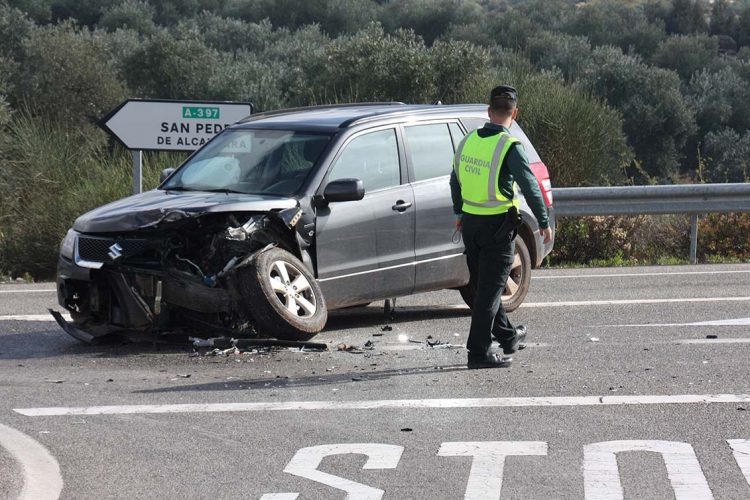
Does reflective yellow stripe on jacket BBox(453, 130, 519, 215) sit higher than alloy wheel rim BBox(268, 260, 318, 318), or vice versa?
reflective yellow stripe on jacket BBox(453, 130, 519, 215)

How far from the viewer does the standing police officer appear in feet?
26.9

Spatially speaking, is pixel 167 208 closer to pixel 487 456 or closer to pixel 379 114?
pixel 379 114

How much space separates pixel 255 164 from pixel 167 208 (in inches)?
46.9

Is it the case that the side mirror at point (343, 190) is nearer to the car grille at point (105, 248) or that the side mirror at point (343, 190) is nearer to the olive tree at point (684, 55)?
the car grille at point (105, 248)

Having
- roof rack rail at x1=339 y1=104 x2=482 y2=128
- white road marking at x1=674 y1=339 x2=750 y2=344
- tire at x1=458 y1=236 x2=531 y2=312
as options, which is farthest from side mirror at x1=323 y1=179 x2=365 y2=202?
white road marking at x1=674 y1=339 x2=750 y2=344

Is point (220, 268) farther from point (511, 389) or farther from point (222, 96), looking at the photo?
point (222, 96)

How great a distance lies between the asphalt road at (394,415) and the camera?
5.62 m

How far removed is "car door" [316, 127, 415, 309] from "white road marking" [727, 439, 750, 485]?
3.90 metres

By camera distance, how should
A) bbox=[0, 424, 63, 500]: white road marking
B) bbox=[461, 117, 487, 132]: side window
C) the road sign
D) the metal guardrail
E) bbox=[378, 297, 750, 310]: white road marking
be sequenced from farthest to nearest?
1. the metal guardrail
2. the road sign
3. bbox=[378, 297, 750, 310]: white road marking
4. bbox=[461, 117, 487, 132]: side window
5. bbox=[0, 424, 63, 500]: white road marking

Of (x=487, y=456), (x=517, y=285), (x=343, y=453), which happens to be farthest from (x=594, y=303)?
(x=343, y=453)

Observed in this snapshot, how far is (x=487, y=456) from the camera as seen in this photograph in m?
6.02

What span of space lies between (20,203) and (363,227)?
284 inches

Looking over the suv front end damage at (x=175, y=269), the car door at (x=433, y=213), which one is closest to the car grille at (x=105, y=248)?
the suv front end damage at (x=175, y=269)

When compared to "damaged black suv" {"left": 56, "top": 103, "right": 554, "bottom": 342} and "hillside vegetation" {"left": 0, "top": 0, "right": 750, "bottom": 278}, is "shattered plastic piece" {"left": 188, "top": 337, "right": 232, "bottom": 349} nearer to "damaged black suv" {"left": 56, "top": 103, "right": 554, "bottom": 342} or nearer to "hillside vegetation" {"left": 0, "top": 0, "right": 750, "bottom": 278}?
"damaged black suv" {"left": 56, "top": 103, "right": 554, "bottom": 342}
